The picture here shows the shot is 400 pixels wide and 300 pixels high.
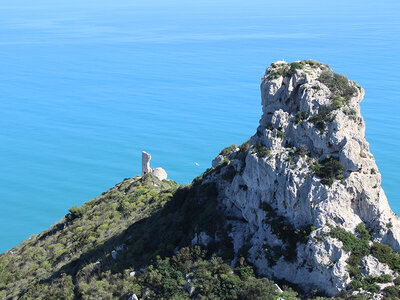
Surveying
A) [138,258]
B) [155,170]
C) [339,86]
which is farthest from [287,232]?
[155,170]

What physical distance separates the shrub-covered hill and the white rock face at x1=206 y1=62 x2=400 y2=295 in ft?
4.01

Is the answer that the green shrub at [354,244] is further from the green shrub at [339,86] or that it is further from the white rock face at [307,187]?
the green shrub at [339,86]

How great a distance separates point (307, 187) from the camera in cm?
1952

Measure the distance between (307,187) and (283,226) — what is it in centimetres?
187

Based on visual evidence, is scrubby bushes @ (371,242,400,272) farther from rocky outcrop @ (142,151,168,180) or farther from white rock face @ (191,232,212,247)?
rocky outcrop @ (142,151,168,180)

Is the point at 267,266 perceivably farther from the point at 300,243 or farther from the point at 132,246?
the point at 132,246

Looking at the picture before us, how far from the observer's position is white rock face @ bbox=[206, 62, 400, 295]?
733 inches

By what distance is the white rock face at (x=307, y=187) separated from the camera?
18.6 metres

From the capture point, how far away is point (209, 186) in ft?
84.1

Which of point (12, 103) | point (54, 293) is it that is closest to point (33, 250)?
point (54, 293)

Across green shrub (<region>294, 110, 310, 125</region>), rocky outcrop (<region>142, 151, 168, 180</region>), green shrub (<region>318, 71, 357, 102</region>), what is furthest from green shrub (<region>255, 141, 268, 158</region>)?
rocky outcrop (<region>142, 151, 168, 180</region>)

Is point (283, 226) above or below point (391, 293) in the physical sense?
above

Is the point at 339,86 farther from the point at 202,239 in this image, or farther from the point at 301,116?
the point at 202,239

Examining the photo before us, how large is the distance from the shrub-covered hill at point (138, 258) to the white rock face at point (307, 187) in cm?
122
